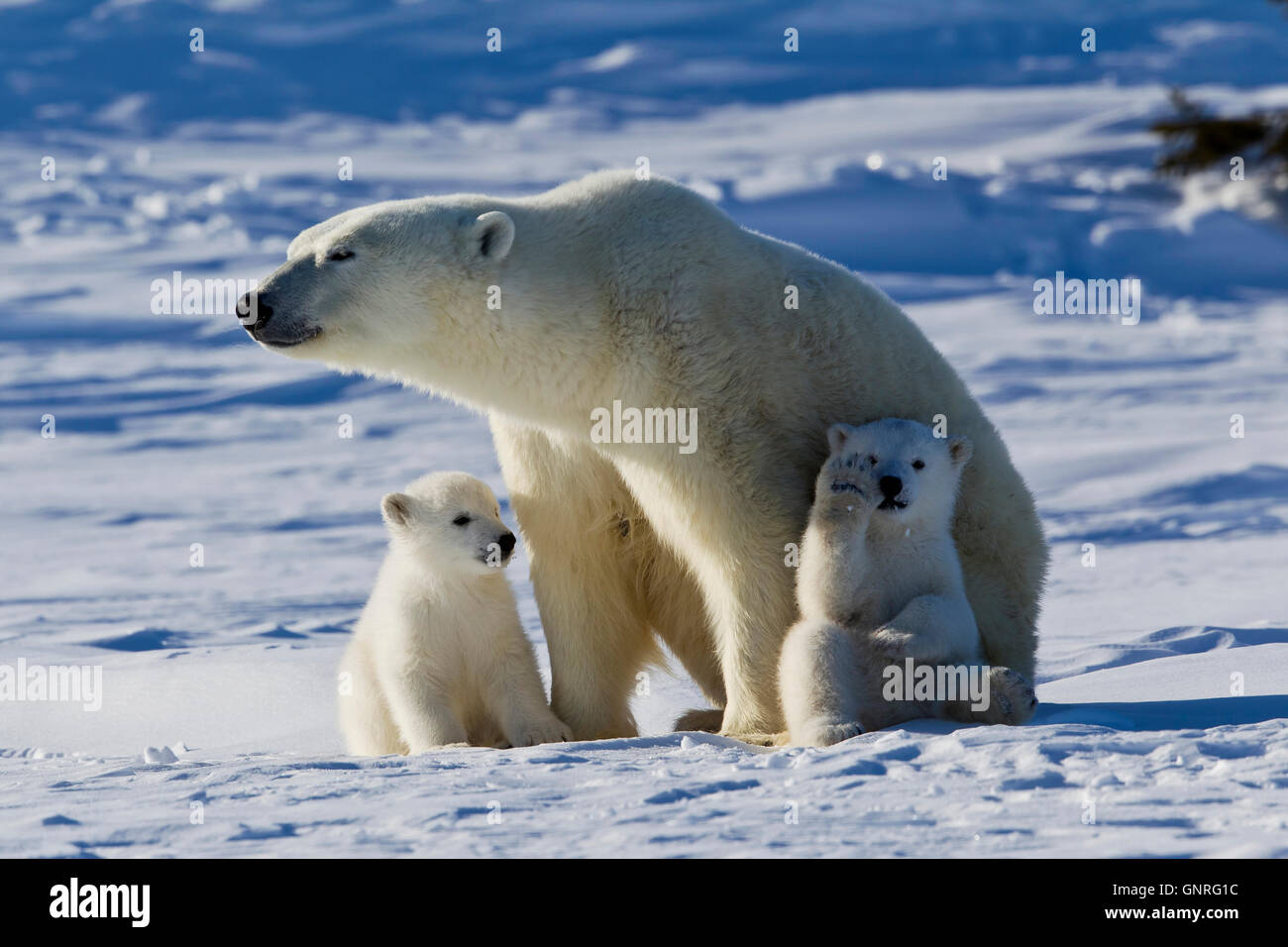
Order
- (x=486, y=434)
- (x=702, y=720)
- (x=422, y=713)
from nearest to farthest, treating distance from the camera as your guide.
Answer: (x=422, y=713) < (x=702, y=720) < (x=486, y=434)

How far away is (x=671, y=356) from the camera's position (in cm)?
449

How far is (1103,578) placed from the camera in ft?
26.9

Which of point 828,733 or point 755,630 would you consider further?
point 755,630

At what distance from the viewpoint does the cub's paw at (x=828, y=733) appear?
3984 mm

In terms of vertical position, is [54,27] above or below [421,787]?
above

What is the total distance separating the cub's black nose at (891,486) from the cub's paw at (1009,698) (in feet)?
1.81

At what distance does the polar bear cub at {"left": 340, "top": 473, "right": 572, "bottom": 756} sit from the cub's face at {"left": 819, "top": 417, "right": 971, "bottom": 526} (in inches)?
44.8

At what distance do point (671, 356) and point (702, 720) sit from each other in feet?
4.70

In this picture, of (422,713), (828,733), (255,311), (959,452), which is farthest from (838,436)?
(255,311)

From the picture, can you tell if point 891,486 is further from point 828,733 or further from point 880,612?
point 828,733

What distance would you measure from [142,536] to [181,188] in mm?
13149
